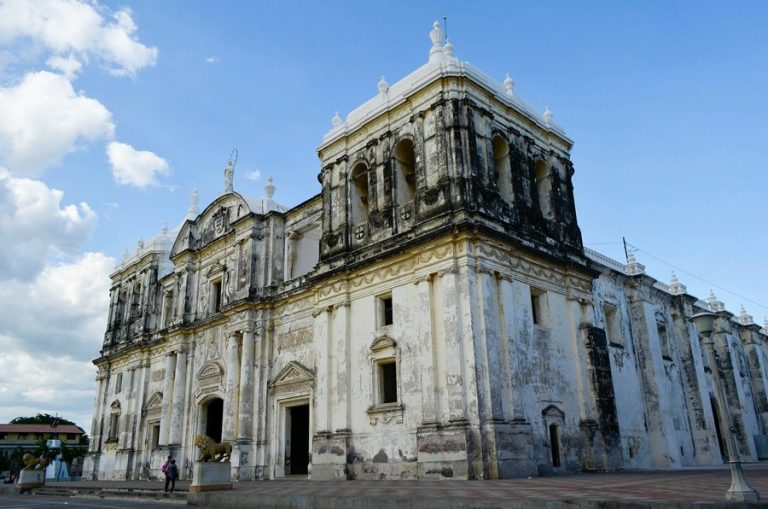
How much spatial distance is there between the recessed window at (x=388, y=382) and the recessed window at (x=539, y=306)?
4.57 m

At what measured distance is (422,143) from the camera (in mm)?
18094

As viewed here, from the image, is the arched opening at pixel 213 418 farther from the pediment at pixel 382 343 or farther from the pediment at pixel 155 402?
the pediment at pixel 382 343

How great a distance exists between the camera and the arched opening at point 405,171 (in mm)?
19000

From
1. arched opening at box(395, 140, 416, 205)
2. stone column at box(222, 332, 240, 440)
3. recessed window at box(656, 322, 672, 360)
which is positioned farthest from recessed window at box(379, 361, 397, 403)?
recessed window at box(656, 322, 672, 360)

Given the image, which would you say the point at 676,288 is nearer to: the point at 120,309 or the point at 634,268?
the point at 634,268

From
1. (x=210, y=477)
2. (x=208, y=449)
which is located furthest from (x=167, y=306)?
(x=210, y=477)

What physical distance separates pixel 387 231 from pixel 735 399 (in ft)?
72.9

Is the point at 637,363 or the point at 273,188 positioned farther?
the point at 273,188

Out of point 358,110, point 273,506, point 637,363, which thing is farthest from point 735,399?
point 273,506

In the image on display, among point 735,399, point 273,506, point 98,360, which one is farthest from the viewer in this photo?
point 98,360

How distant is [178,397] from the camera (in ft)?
83.5

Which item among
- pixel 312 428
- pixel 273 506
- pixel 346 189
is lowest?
pixel 273 506

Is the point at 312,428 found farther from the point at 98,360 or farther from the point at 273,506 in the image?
the point at 98,360

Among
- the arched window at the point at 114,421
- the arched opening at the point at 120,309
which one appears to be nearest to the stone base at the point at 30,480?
the arched window at the point at 114,421
